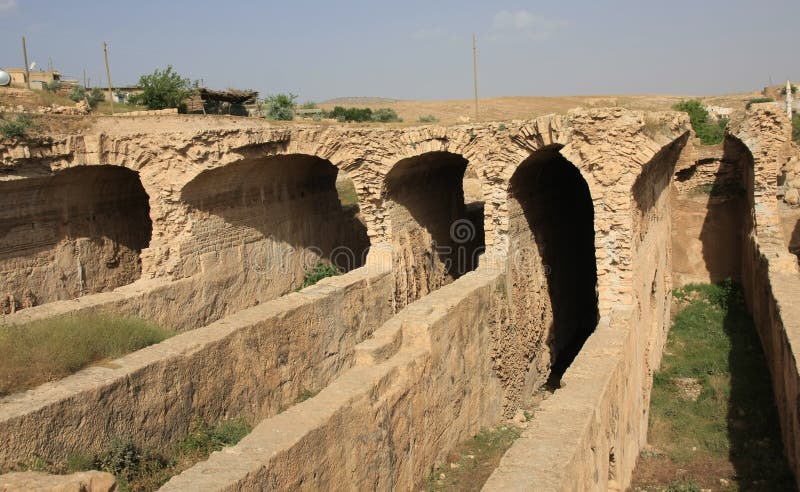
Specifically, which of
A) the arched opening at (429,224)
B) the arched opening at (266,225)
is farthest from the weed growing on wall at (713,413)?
the arched opening at (266,225)

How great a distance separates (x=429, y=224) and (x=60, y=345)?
7359 millimetres

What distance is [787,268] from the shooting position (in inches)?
394

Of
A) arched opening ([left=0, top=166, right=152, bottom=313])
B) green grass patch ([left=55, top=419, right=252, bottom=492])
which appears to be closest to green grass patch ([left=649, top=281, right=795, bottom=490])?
green grass patch ([left=55, top=419, right=252, bottom=492])

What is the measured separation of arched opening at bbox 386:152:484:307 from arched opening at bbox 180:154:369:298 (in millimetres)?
1826

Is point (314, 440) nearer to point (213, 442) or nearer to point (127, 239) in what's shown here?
point (213, 442)

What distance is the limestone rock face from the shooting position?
14.0ft

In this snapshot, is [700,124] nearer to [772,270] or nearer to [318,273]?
[772,270]

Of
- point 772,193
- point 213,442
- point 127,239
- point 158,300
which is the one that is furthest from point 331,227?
point 772,193

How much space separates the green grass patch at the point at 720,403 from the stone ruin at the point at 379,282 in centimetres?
42

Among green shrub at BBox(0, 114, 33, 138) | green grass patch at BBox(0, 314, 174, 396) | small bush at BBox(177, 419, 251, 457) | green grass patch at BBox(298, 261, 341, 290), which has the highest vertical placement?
green shrub at BBox(0, 114, 33, 138)

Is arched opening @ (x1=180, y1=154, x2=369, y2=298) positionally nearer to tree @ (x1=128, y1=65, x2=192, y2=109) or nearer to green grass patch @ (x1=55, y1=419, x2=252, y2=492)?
green grass patch @ (x1=55, y1=419, x2=252, y2=492)

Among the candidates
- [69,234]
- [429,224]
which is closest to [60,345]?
[69,234]

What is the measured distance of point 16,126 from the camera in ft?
29.3

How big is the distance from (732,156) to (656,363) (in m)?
6.20
